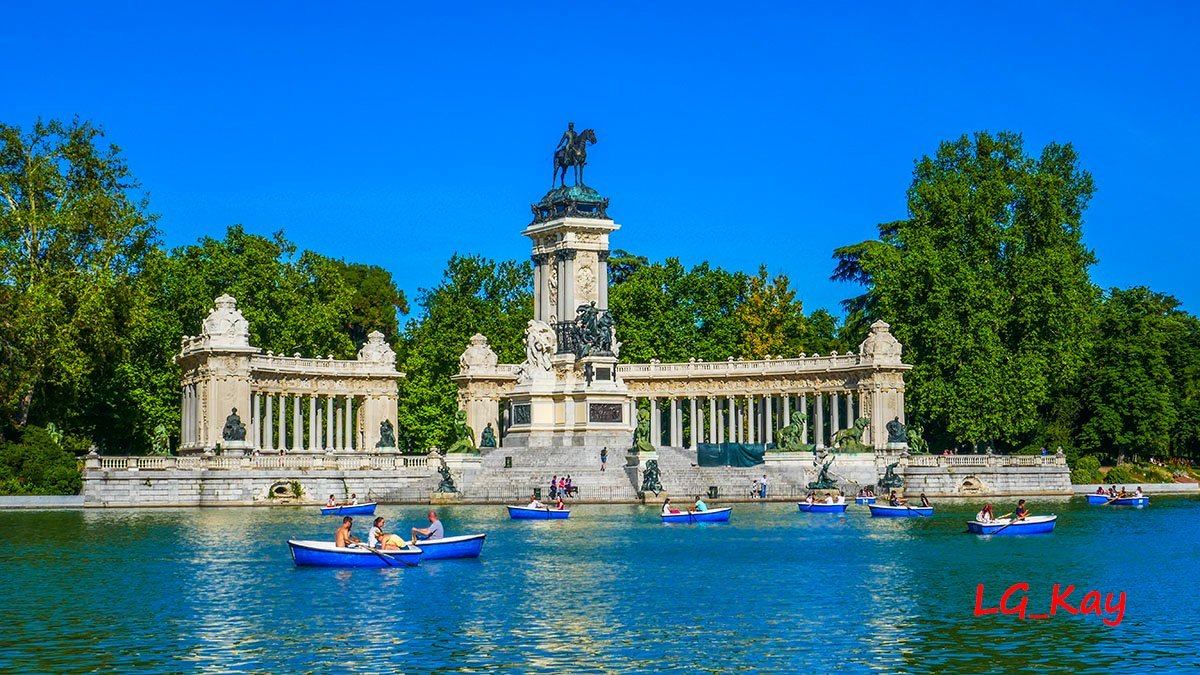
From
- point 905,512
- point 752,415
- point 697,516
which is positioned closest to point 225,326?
point 752,415

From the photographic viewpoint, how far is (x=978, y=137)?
9319 cm

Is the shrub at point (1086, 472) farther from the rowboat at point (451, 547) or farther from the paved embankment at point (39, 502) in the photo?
the rowboat at point (451, 547)

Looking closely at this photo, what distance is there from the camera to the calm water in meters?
27.0

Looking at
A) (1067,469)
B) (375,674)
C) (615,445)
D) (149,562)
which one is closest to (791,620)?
(375,674)

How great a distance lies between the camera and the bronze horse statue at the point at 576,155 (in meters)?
84.2

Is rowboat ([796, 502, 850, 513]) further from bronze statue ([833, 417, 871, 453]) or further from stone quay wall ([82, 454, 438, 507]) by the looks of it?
stone quay wall ([82, 454, 438, 507])

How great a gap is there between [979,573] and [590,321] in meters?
43.5

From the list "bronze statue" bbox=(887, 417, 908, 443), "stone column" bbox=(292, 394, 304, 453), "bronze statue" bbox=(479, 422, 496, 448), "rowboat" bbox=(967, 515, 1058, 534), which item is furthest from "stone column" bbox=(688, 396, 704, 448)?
"rowboat" bbox=(967, 515, 1058, 534)

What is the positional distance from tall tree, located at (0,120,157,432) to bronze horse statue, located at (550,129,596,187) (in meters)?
20.9

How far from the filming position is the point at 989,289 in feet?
281

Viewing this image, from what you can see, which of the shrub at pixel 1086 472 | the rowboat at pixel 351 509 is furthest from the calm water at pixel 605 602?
the shrub at pixel 1086 472

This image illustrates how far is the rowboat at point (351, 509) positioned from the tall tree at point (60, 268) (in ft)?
66.1

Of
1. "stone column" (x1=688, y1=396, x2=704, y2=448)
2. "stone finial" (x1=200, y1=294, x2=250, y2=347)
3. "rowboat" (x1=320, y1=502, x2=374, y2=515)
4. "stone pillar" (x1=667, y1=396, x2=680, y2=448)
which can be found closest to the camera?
"rowboat" (x1=320, y1=502, x2=374, y2=515)

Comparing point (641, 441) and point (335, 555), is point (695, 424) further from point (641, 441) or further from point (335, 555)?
point (335, 555)
